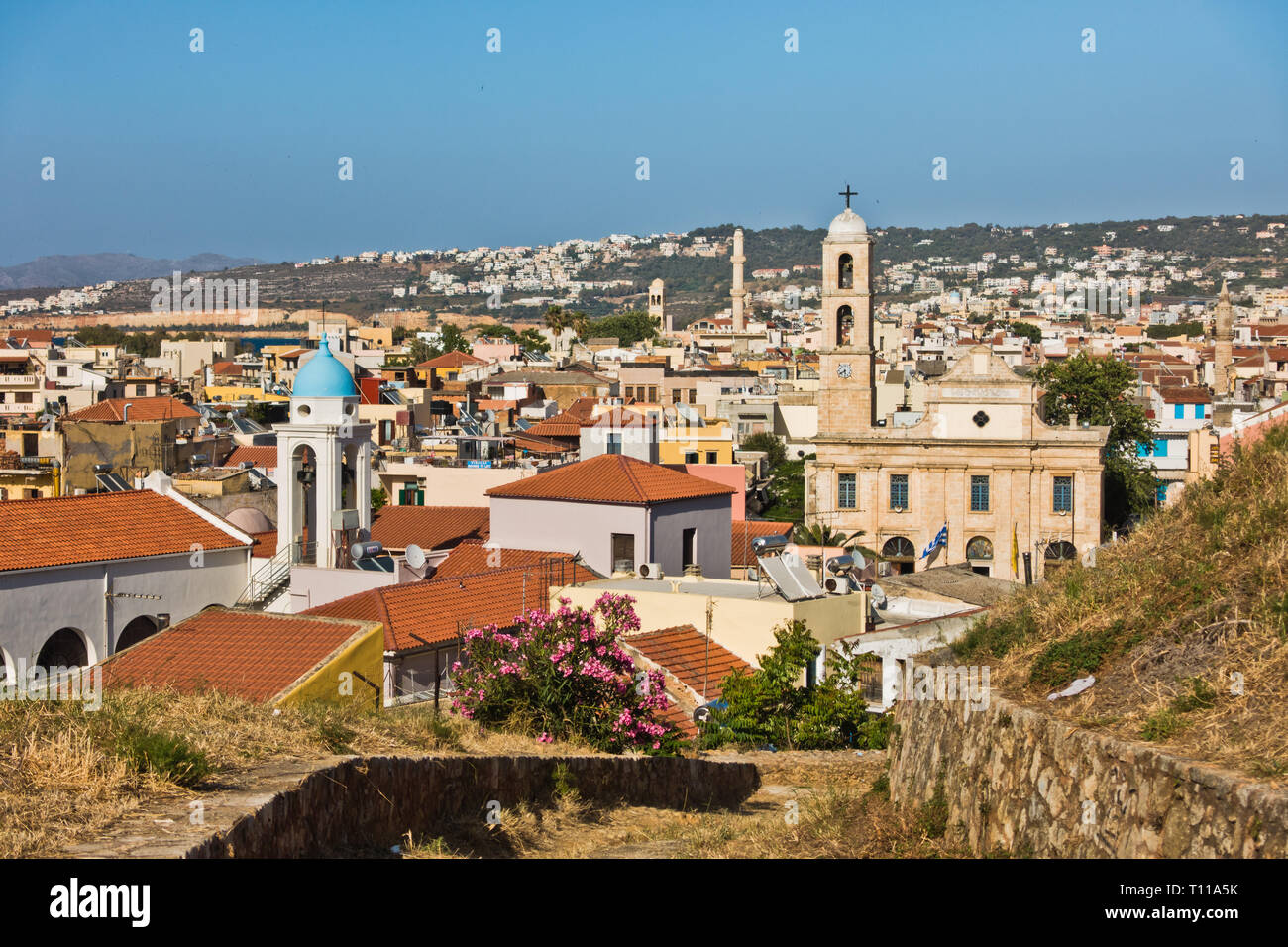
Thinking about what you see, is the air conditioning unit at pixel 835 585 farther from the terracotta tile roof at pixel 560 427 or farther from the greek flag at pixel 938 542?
the terracotta tile roof at pixel 560 427

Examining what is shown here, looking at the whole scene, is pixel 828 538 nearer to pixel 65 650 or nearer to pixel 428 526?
pixel 428 526

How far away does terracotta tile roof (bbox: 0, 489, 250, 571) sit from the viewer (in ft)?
59.5

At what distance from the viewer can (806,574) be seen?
1827cm

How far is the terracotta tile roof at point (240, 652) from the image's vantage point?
1278 centimetres

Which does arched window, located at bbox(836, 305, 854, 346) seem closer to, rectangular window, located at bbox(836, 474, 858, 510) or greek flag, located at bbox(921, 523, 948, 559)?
rectangular window, located at bbox(836, 474, 858, 510)

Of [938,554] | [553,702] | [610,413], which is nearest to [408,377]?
[610,413]

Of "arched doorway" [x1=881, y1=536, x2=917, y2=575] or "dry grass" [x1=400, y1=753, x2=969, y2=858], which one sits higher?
"dry grass" [x1=400, y1=753, x2=969, y2=858]

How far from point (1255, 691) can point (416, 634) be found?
11.6 meters

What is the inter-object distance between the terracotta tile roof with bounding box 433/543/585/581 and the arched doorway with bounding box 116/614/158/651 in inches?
162

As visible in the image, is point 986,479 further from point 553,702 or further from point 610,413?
point 553,702

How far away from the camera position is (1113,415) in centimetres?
5406

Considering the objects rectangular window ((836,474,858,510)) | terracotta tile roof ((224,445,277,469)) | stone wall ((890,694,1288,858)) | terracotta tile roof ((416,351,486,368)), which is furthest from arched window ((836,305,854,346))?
terracotta tile roof ((416,351,486,368))

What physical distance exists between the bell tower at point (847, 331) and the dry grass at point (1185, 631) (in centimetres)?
3667

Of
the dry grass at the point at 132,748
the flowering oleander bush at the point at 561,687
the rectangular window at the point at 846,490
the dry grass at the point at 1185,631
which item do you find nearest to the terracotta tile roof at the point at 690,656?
the flowering oleander bush at the point at 561,687
